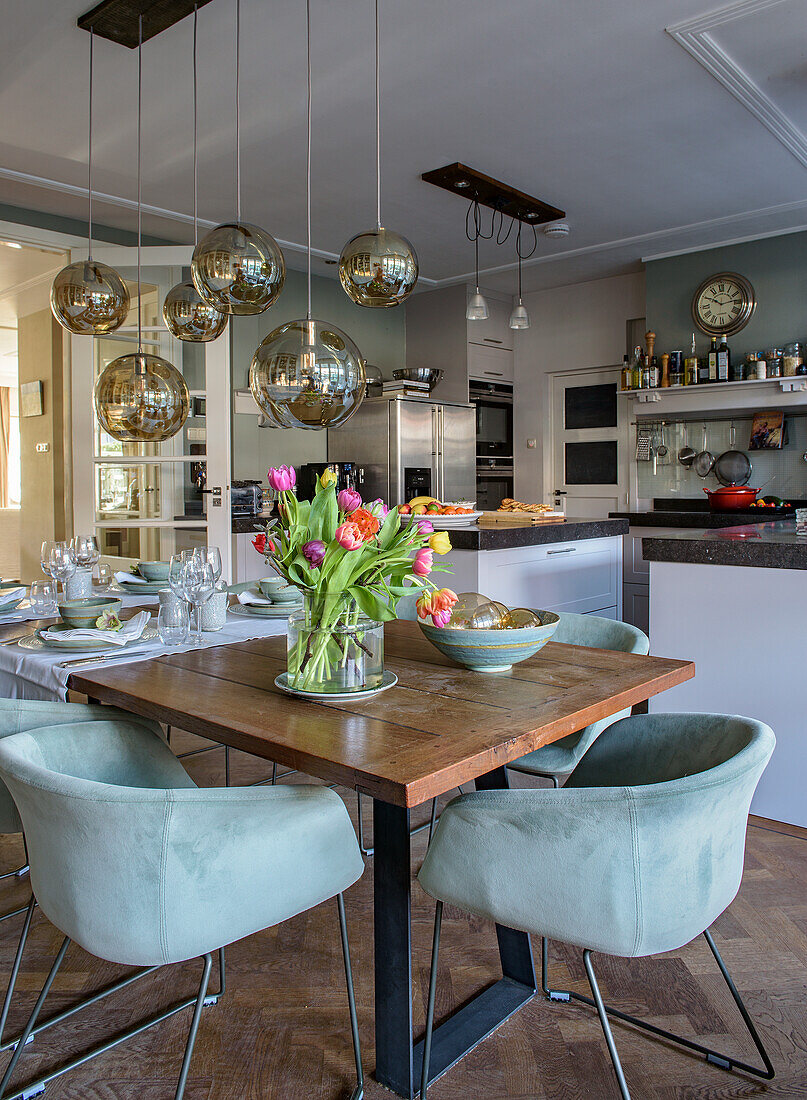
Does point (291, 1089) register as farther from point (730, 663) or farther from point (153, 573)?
point (730, 663)

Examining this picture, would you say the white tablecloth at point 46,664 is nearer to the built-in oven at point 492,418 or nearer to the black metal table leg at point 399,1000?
the black metal table leg at point 399,1000

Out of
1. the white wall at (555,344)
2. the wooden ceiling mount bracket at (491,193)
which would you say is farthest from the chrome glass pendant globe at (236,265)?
the white wall at (555,344)

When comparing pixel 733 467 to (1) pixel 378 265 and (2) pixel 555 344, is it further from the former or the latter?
(1) pixel 378 265

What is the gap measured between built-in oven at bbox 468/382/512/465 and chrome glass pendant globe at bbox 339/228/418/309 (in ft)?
14.7

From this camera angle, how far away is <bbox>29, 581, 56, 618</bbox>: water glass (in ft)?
7.07

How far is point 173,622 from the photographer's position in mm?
1838

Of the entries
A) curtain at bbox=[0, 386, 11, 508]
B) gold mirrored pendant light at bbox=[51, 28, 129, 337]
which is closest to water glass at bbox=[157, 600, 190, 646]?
gold mirrored pendant light at bbox=[51, 28, 129, 337]

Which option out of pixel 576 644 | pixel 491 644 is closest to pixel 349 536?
pixel 491 644

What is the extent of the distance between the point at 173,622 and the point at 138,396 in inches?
31.3

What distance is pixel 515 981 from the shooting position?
1.69 m

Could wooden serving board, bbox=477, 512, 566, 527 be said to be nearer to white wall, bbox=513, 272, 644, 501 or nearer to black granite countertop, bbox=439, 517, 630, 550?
black granite countertop, bbox=439, 517, 630, 550

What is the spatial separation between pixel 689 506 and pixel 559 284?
1976 mm

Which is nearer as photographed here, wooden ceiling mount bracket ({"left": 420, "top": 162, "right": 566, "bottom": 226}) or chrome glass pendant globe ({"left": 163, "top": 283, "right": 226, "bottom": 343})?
chrome glass pendant globe ({"left": 163, "top": 283, "right": 226, "bottom": 343})

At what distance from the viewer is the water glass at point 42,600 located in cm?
215
